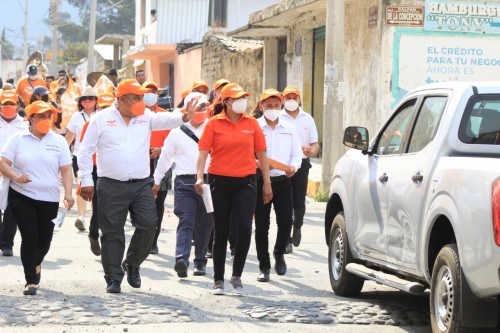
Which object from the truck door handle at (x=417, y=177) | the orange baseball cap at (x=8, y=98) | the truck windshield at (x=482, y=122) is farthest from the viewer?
the orange baseball cap at (x=8, y=98)

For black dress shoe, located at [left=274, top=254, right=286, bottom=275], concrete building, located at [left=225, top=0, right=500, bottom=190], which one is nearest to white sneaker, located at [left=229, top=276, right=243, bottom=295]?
black dress shoe, located at [left=274, top=254, right=286, bottom=275]

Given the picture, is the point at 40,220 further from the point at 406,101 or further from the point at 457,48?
the point at 457,48

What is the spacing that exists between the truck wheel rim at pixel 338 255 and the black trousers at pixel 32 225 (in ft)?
8.30

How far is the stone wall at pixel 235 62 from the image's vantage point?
30.8 m

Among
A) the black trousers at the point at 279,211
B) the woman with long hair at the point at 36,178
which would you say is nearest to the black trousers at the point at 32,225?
the woman with long hair at the point at 36,178

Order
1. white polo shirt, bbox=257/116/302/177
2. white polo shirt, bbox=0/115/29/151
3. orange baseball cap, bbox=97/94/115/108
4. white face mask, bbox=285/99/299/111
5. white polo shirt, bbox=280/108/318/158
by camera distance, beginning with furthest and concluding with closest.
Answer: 1. white polo shirt, bbox=0/115/29/151
2. orange baseball cap, bbox=97/94/115/108
3. white polo shirt, bbox=280/108/318/158
4. white face mask, bbox=285/99/299/111
5. white polo shirt, bbox=257/116/302/177

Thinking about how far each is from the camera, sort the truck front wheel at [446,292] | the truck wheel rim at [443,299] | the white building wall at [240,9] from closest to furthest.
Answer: the truck front wheel at [446,292]
the truck wheel rim at [443,299]
the white building wall at [240,9]

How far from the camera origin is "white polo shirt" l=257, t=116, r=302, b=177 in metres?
11.8

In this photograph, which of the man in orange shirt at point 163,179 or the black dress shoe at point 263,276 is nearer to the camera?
the black dress shoe at point 263,276

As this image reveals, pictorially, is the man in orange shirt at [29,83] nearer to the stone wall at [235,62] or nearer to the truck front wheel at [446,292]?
the stone wall at [235,62]

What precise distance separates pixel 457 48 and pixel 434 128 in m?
11.2

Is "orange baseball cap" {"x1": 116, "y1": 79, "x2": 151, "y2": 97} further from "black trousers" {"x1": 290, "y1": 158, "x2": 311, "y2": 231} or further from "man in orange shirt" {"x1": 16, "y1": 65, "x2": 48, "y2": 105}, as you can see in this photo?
"man in orange shirt" {"x1": 16, "y1": 65, "x2": 48, "y2": 105}

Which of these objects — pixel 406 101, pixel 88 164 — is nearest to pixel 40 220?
pixel 88 164

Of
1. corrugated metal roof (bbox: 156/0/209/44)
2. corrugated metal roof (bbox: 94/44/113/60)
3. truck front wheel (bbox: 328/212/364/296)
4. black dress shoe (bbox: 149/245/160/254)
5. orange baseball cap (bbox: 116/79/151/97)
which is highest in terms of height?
corrugated metal roof (bbox: 156/0/209/44)
